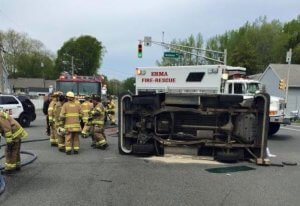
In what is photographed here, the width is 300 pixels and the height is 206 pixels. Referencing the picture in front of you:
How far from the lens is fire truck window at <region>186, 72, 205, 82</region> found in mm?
13609

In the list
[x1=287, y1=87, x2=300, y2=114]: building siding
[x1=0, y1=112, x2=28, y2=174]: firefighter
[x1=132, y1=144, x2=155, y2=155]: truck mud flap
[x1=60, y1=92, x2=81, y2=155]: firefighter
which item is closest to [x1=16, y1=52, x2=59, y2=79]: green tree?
[x1=287, y1=87, x2=300, y2=114]: building siding

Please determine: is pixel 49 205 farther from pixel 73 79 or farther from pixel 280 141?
pixel 73 79

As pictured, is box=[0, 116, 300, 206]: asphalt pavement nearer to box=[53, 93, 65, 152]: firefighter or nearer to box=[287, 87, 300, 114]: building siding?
box=[53, 93, 65, 152]: firefighter

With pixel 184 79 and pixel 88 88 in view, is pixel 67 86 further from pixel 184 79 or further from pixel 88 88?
pixel 184 79

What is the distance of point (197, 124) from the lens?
1227 cm

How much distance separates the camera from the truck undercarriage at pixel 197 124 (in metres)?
11.7

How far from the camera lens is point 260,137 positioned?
458 inches

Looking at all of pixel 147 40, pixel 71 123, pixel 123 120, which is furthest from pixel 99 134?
pixel 147 40

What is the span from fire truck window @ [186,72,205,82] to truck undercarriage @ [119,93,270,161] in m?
1.54

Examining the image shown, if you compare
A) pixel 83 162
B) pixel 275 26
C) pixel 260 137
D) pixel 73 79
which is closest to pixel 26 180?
pixel 83 162

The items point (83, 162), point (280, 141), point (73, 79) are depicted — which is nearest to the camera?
point (83, 162)

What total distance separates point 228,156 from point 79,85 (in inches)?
535

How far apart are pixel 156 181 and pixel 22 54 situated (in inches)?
4196

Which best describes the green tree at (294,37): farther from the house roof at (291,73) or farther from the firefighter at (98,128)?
the firefighter at (98,128)
